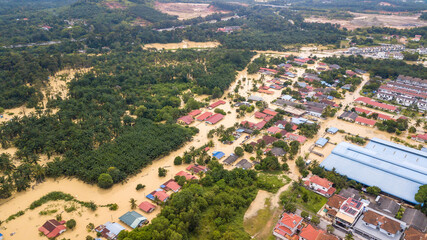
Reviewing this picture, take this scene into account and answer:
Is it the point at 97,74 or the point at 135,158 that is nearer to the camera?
the point at 135,158

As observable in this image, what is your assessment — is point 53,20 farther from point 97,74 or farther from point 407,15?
point 407,15

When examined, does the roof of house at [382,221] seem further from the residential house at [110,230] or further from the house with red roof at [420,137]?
the residential house at [110,230]

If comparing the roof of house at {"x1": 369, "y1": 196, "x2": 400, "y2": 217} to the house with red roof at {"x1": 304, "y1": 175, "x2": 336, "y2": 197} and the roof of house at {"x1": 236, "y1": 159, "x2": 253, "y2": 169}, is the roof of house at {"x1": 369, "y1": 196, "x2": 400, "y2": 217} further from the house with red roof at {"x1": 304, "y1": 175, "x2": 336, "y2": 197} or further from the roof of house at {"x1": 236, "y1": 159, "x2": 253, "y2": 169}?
the roof of house at {"x1": 236, "y1": 159, "x2": 253, "y2": 169}

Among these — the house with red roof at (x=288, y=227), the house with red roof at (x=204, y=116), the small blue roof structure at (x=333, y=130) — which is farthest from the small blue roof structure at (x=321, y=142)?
the house with red roof at (x=204, y=116)

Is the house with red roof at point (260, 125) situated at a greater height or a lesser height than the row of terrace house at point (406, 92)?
lesser

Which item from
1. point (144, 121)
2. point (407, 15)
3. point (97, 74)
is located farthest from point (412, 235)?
point (407, 15)
